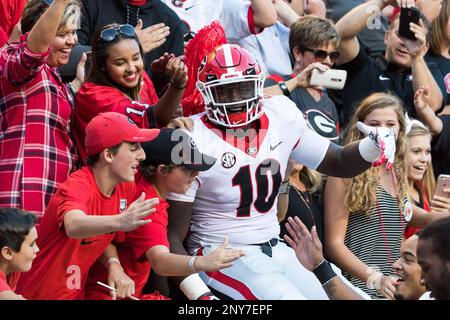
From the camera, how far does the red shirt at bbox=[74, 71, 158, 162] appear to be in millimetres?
5895

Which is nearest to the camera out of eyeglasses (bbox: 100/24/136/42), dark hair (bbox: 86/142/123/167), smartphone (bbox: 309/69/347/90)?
dark hair (bbox: 86/142/123/167)

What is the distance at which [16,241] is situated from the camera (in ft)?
16.4

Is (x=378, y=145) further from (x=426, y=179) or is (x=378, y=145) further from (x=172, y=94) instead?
(x=426, y=179)

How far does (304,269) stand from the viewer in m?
5.95

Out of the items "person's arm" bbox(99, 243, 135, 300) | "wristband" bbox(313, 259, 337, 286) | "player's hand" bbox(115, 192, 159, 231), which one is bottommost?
"wristband" bbox(313, 259, 337, 286)

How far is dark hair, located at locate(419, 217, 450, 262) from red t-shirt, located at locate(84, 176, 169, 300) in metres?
1.41

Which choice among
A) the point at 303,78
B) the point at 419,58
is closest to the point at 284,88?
the point at 303,78

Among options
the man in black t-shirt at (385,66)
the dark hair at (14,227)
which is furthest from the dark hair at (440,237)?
the man in black t-shirt at (385,66)

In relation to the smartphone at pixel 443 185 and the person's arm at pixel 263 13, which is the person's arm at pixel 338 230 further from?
the person's arm at pixel 263 13

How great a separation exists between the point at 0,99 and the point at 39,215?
0.65m

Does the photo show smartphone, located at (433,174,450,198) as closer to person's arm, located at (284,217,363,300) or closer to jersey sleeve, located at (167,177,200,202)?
person's arm, located at (284,217,363,300)

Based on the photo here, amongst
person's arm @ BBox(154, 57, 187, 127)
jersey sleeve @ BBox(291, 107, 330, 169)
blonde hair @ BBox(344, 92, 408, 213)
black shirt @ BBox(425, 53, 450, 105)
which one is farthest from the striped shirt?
black shirt @ BBox(425, 53, 450, 105)
